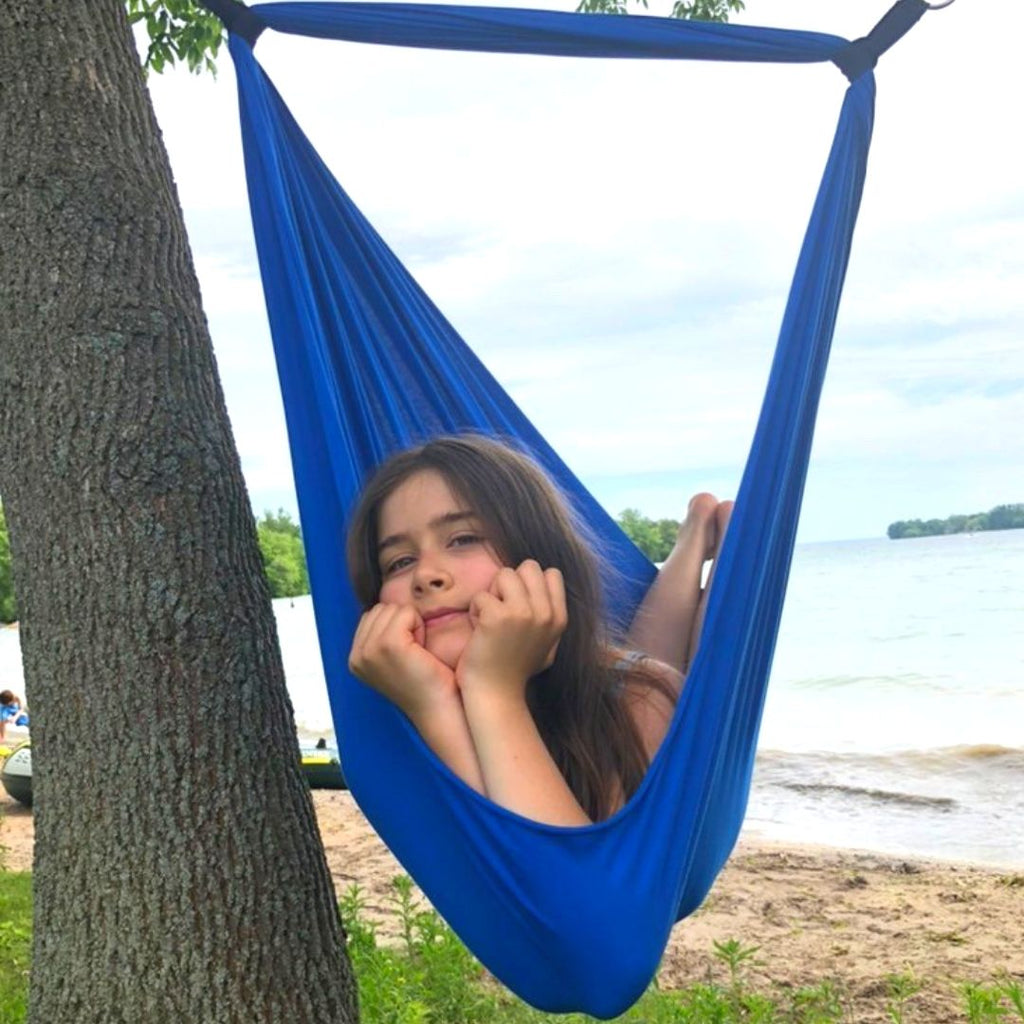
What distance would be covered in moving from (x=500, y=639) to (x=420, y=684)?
0.11 metres

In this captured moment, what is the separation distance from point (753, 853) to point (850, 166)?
4.37 meters

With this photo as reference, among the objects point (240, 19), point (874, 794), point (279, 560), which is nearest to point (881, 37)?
point (240, 19)

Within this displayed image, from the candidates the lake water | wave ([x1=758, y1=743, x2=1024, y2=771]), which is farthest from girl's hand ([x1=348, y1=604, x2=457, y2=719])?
wave ([x1=758, y1=743, x2=1024, y2=771])

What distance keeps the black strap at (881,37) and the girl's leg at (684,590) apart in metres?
0.73

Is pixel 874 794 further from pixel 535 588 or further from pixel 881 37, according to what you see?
pixel 535 588

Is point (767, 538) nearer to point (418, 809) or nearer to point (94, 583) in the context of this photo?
point (418, 809)

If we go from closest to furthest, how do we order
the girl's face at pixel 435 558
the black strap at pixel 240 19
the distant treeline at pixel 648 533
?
the girl's face at pixel 435 558 < the black strap at pixel 240 19 < the distant treeline at pixel 648 533

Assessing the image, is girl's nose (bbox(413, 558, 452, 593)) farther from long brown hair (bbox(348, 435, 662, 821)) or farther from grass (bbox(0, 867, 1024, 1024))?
grass (bbox(0, 867, 1024, 1024))

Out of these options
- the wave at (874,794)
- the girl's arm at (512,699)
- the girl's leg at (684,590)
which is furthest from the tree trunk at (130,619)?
the wave at (874,794)

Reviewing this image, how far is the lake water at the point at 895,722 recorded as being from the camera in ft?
21.1

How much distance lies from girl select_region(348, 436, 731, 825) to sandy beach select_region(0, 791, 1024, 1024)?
191 centimetres

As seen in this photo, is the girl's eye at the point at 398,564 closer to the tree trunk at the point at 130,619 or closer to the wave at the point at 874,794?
the tree trunk at the point at 130,619

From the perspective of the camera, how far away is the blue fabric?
1.28 metres

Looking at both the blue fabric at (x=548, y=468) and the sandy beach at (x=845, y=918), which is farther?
the sandy beach at (x=845, y=918)
